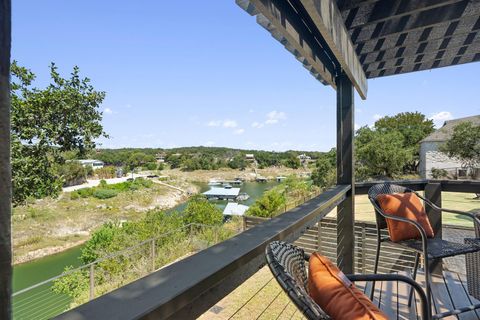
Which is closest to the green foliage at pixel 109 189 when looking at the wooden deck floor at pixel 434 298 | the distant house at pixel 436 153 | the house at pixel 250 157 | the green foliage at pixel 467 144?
the house at pixel 250 157

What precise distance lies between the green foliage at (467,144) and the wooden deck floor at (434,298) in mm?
14387

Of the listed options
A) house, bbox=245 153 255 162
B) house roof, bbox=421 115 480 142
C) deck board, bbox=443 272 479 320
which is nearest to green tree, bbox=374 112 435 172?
house roof, bbox=421 115 480 142

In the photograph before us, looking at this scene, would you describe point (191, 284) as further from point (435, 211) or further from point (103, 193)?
point (103, 193)

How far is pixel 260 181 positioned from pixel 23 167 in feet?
118

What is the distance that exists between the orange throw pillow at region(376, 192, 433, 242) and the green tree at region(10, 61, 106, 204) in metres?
7.36

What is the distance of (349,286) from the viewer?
726mm

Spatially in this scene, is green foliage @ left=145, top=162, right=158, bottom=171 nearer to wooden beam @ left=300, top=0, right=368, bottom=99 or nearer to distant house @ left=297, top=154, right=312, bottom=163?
distant house @ left=297, top=154, right=312, bottom=163

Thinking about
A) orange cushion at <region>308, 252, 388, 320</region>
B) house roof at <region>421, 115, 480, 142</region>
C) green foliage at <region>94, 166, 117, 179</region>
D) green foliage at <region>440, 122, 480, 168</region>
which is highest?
house roof at <region>421, 115, 480, 142</region>

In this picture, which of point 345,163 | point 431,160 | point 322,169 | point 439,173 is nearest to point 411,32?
point 345,163

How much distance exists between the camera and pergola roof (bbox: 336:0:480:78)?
1.96 meters

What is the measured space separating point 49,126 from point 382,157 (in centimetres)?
1573

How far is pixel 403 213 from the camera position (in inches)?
77.8

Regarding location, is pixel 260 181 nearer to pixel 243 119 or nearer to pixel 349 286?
pixel 243 119

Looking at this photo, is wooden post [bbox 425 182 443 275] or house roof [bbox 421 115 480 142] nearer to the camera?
wooden post [bbox 425 182 443 275]
